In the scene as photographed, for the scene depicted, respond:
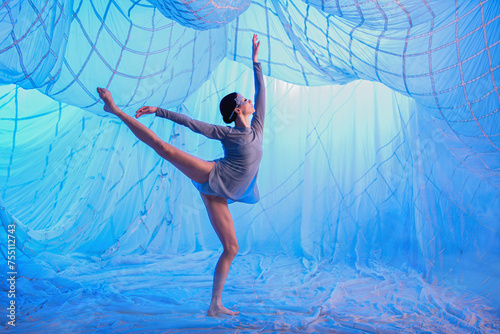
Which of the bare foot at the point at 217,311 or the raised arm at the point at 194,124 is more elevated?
the raised arm at the point at 194,124

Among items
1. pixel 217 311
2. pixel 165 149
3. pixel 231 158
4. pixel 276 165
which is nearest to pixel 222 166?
pixel 231 158

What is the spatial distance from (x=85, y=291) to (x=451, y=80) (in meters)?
2.08

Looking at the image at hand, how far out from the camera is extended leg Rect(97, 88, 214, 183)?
1638 mm

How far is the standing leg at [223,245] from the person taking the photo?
1.73 m

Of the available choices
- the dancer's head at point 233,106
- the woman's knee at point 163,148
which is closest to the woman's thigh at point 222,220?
the woman's knee at point 163,148

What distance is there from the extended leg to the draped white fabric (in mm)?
478

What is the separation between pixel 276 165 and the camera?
10.2 ft

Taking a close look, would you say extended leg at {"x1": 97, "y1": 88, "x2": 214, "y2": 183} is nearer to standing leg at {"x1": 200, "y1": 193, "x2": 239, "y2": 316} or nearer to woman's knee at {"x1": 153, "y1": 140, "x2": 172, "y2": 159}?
woman's knee at {"x1": 153, "y1": 140, "x2": 172, "y2": 159}

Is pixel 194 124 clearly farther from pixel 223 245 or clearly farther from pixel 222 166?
pixel 223 245

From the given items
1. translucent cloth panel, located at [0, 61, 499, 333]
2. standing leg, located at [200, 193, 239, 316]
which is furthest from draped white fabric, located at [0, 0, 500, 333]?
standing leg, located at [200, 193, 239, 316]

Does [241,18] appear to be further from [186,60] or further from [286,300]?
[286,300]

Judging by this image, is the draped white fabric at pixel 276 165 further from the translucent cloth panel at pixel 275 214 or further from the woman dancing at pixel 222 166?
the woman dancing at pixel 222 166

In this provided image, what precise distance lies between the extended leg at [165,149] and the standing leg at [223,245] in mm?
136

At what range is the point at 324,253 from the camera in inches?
113
